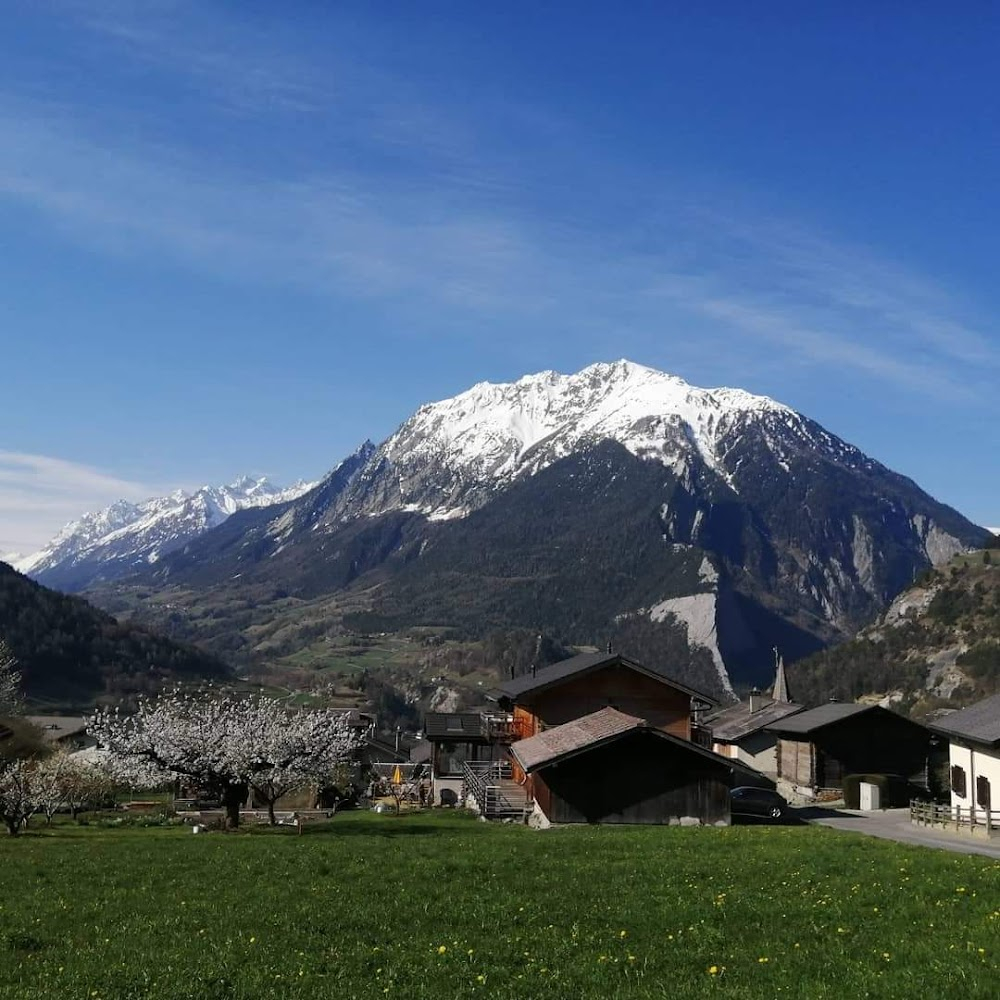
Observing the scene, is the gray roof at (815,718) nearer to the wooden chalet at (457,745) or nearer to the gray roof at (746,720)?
the gray roof at (746,720)

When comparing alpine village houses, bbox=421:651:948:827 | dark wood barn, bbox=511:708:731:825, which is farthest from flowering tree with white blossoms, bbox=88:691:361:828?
dark wood barn, bbox=511:708:731:825

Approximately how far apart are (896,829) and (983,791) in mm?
5253

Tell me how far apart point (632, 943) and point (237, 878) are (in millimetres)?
10576

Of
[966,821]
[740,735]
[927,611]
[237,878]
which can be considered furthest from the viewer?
[927,611]

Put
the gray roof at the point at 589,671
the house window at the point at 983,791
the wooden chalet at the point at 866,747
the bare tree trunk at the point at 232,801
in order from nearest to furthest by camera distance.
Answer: the bare tree trunk at the point at 232,801, the house window at the point at 983,791, the gray roof at the point at 589,671, the wooden chalet at the point at 866,747

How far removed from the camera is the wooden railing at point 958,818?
133 ft

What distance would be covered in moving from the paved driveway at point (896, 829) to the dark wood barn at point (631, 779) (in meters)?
5.84

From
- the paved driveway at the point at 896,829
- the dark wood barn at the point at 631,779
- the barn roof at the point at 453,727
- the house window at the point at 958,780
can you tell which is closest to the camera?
the paved driveway at the point at 896,829

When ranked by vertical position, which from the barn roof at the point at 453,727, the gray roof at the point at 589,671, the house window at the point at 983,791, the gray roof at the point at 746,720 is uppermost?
the gray roof at the point at 589,671

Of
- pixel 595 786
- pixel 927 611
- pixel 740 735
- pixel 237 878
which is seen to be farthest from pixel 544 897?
pixel 927 611

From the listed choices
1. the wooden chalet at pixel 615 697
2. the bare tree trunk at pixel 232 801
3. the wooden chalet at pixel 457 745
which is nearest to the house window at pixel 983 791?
the wooden chalet at pixel 615 697

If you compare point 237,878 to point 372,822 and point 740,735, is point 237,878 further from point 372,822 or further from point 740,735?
point 740,735

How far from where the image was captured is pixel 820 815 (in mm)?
55406

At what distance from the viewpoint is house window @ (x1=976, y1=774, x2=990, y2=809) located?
46609mm
